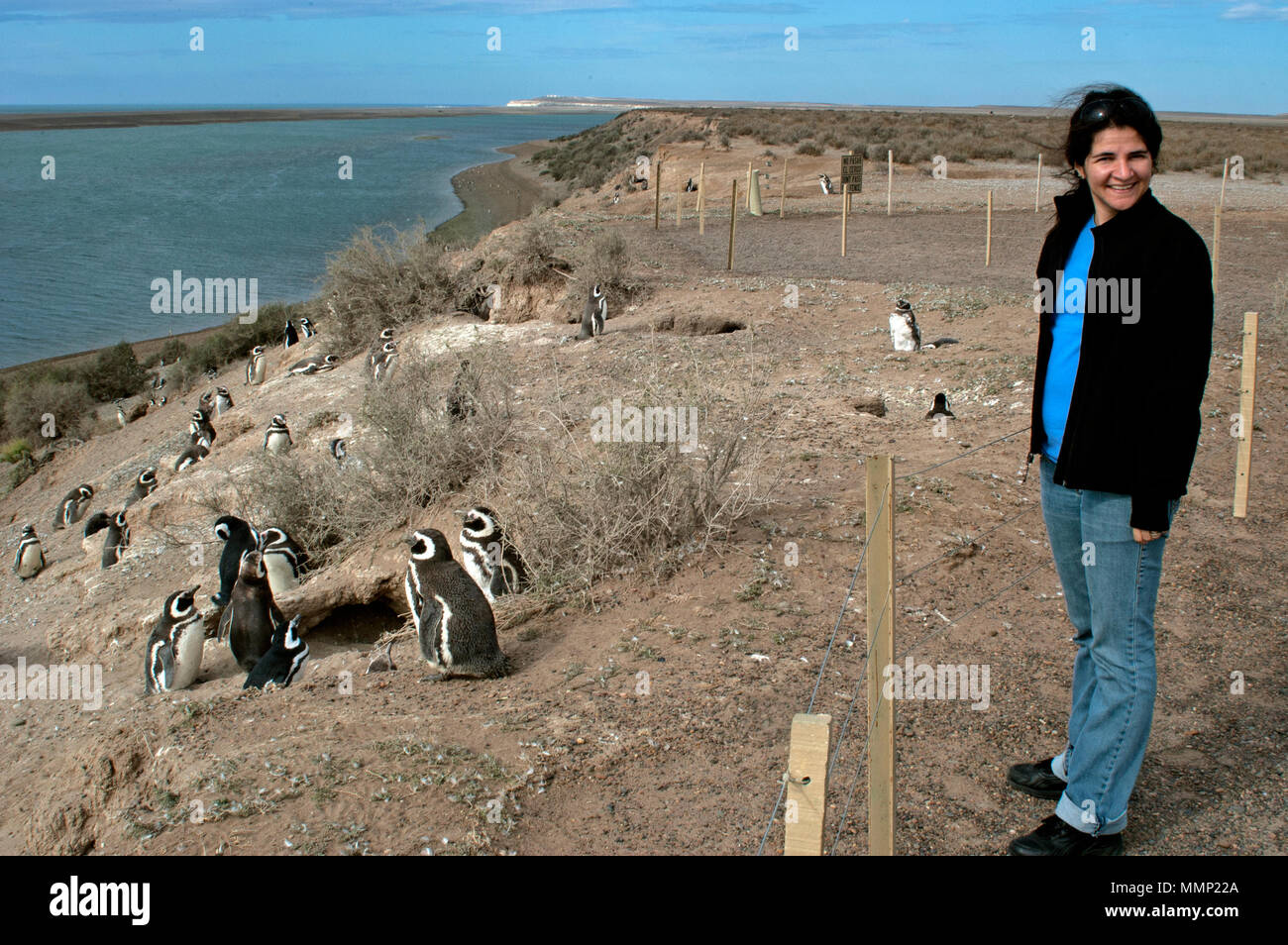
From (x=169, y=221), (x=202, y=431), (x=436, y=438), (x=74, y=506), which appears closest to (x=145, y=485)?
(x=202, y=431)

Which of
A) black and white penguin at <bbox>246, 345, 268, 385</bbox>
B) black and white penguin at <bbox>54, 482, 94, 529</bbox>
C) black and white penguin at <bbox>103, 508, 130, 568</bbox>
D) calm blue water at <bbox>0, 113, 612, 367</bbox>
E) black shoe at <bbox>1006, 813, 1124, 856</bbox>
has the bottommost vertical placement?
black and white penguin at <bbox>54, 482, 94, 529</bbox>

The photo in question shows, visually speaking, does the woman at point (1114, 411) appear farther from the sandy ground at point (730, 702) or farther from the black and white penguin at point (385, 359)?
the black and white penguin at point (385, 359)

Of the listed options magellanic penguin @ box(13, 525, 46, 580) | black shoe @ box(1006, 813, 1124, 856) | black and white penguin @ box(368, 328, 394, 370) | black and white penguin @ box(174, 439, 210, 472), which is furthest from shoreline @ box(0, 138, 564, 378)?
black shoe @ box(1006, 813, 1124, 856)

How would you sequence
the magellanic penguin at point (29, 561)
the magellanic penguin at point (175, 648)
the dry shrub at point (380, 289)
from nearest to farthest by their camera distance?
the magellanic penguin at point (175, 648)
the magellanic penguin at point (29, 561)
the dry shrub at point (380, 289)

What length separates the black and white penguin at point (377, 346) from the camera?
41.8 ft

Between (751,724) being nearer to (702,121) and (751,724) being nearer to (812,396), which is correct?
(812,396)

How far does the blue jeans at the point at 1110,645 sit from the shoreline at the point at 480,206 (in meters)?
17.6

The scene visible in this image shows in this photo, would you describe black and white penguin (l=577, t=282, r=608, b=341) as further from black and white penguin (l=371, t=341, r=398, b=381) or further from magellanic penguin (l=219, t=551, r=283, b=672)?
magellanic penguin (l=219, t=551, r=283, b=672)

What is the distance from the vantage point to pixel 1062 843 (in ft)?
10.3

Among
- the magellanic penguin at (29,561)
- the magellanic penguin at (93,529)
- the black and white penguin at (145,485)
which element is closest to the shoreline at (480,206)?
the black and white penguin at (145,485)

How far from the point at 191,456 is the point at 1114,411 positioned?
39.2 feet

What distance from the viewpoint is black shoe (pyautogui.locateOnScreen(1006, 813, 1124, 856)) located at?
123 inches

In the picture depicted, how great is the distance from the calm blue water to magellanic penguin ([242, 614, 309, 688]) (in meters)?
12.6
